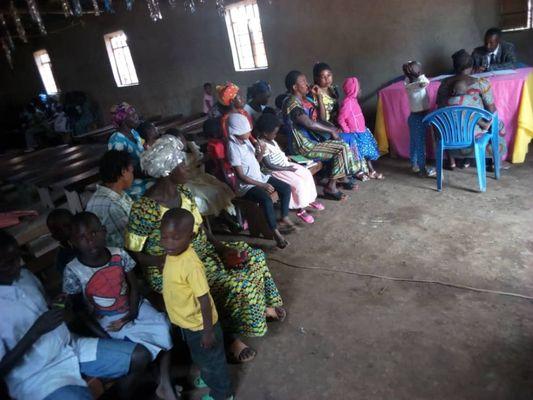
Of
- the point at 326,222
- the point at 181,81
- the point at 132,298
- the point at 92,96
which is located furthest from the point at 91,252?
the point at 92,96

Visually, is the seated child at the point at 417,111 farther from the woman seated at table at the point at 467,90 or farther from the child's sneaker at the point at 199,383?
the child's sneaker at the point at 199,383

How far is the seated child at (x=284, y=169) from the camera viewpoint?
4.01 m

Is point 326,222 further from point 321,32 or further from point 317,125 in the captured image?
point 321,32

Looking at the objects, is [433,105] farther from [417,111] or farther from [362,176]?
Result: [362,176]

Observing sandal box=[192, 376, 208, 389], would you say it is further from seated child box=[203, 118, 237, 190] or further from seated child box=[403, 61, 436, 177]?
seated child box=[403, 61, 436, 177]

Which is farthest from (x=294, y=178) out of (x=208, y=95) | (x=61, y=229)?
(x=208, y=95)

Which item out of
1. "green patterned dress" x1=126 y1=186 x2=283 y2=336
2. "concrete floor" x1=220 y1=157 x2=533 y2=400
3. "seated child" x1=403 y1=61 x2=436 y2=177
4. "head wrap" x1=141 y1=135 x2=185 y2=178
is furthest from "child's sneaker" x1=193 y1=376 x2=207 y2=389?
"seated child" x1=403 y1=61 x2=436 y2=177

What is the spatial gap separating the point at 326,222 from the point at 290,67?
4.48 m

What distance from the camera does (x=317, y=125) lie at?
448cm

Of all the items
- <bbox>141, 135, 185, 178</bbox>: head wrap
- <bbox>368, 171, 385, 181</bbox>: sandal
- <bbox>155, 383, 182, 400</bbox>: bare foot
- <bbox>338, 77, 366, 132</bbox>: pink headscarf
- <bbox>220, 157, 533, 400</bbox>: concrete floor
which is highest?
<bbox>141, 135, 185, 178</bbox>: head wrap

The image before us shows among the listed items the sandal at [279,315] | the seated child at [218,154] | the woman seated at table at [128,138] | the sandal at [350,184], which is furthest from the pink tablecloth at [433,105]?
the sandal at [279,315]

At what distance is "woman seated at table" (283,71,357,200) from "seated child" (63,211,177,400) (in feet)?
8.90

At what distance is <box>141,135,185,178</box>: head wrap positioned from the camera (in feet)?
8.22

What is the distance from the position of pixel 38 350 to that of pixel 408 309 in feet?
7.04
